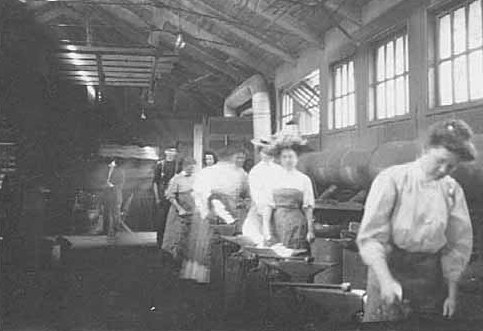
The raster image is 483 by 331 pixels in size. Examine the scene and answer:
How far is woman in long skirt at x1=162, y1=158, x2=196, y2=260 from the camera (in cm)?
229

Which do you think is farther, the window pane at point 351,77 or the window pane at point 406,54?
the window pane at point 351,77

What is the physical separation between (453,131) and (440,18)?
77cm

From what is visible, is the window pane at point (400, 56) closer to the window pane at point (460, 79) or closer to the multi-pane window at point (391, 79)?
the multi-pane window at point (391, 79)

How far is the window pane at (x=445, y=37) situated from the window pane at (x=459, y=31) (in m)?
0.05

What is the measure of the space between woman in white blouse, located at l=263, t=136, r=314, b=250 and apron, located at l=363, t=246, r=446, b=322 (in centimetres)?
68

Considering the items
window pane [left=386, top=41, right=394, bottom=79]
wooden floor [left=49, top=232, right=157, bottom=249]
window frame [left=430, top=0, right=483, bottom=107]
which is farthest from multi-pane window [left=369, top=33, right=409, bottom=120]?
wooden floor [left=49, top=232, right=157, bottom=249]

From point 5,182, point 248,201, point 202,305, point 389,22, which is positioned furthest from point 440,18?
point 5,182

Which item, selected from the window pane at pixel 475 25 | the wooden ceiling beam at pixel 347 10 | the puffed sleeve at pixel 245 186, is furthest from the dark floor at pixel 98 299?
the wooden ceiling beam at pixel 347 10

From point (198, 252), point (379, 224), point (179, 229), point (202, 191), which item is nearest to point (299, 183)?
point (202, 191)

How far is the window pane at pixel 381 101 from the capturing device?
86.9 inches

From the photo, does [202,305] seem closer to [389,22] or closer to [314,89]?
[314,89]

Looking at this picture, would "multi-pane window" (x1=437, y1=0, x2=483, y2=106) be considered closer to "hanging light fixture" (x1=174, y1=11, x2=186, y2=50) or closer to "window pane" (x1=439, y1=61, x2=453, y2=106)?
"window pane" (x1=439, y1=61, x2=453, y2=106)

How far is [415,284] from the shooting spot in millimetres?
1490

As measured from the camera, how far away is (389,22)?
224 cm
